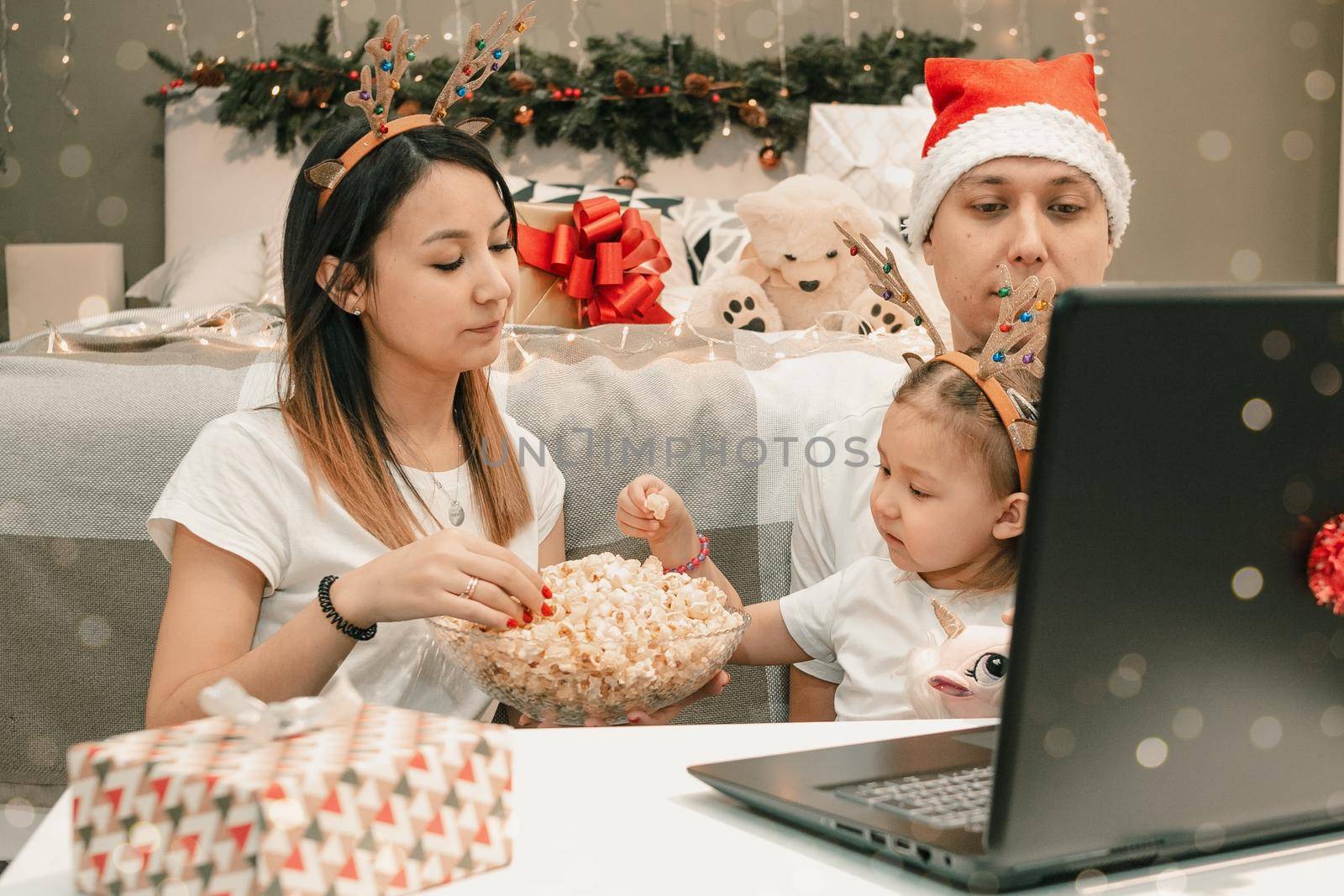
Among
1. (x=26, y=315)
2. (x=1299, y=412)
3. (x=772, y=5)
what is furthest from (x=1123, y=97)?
(x=1299, y=412)

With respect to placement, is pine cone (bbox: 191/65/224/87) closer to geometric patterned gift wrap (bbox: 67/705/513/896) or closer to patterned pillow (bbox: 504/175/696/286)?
patterned pillow (bbox: 504/175/696/286)

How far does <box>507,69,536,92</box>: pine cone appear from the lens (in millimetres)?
3676

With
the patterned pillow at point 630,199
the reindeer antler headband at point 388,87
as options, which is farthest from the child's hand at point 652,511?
the patterned pillow at point 630,199

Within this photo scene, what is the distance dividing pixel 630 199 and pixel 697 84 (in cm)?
57

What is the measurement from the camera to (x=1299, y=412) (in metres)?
0.52

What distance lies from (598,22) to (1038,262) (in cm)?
286

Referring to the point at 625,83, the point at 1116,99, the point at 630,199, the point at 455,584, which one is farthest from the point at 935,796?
the point at 1116,99

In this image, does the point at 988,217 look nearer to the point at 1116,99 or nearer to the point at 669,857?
the point at 669,857

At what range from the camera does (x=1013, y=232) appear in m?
1.47

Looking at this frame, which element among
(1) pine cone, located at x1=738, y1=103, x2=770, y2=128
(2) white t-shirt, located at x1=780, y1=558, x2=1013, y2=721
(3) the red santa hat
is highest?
(1) pine cone, located at x1=738, y1=103, x2=770, y2=128

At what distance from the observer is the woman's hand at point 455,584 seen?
95cm

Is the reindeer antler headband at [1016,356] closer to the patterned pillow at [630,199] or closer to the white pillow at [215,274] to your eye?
the patterned pillow at [630,199]

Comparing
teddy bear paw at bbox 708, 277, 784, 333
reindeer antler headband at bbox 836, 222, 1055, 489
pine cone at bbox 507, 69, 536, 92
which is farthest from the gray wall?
reindeer antler headband at bbox 836, 222, 1055, 489

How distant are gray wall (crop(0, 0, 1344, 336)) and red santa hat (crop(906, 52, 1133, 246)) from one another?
2.52 meters
